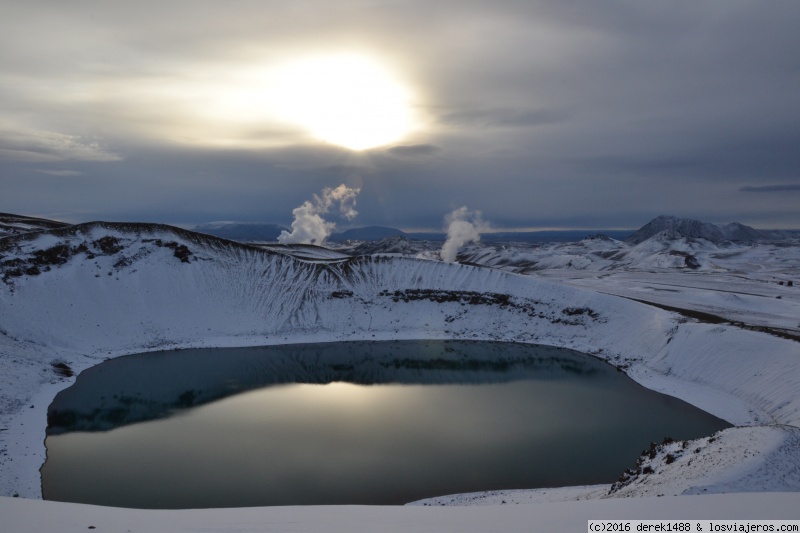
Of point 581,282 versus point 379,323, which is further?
point 581,282

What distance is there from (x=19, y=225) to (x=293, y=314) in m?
71.0

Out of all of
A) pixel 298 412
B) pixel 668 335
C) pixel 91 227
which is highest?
pixel 91 227

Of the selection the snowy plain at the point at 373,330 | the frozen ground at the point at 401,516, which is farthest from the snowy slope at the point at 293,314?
the frozen ground at the point at 401,516

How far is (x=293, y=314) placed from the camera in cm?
6975

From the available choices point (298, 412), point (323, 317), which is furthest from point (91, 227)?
point (298, 412)

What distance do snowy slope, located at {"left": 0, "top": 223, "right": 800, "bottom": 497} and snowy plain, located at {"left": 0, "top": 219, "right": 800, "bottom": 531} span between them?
8.4 inches

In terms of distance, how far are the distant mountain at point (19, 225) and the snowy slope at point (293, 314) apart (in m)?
31.9

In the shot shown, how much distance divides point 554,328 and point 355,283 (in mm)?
32566

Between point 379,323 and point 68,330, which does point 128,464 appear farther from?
point 379,323

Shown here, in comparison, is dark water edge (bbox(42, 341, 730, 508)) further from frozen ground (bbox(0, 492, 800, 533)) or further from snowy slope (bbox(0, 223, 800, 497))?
frozen ground (bbox(0, 492, 800, 533))

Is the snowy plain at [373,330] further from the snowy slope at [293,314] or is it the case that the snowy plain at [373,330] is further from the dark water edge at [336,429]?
the dark water edge at [336,429]

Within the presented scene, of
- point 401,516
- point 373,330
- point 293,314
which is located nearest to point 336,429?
point 401,516

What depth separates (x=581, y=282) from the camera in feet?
360

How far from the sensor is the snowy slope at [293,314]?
41.6 meters
